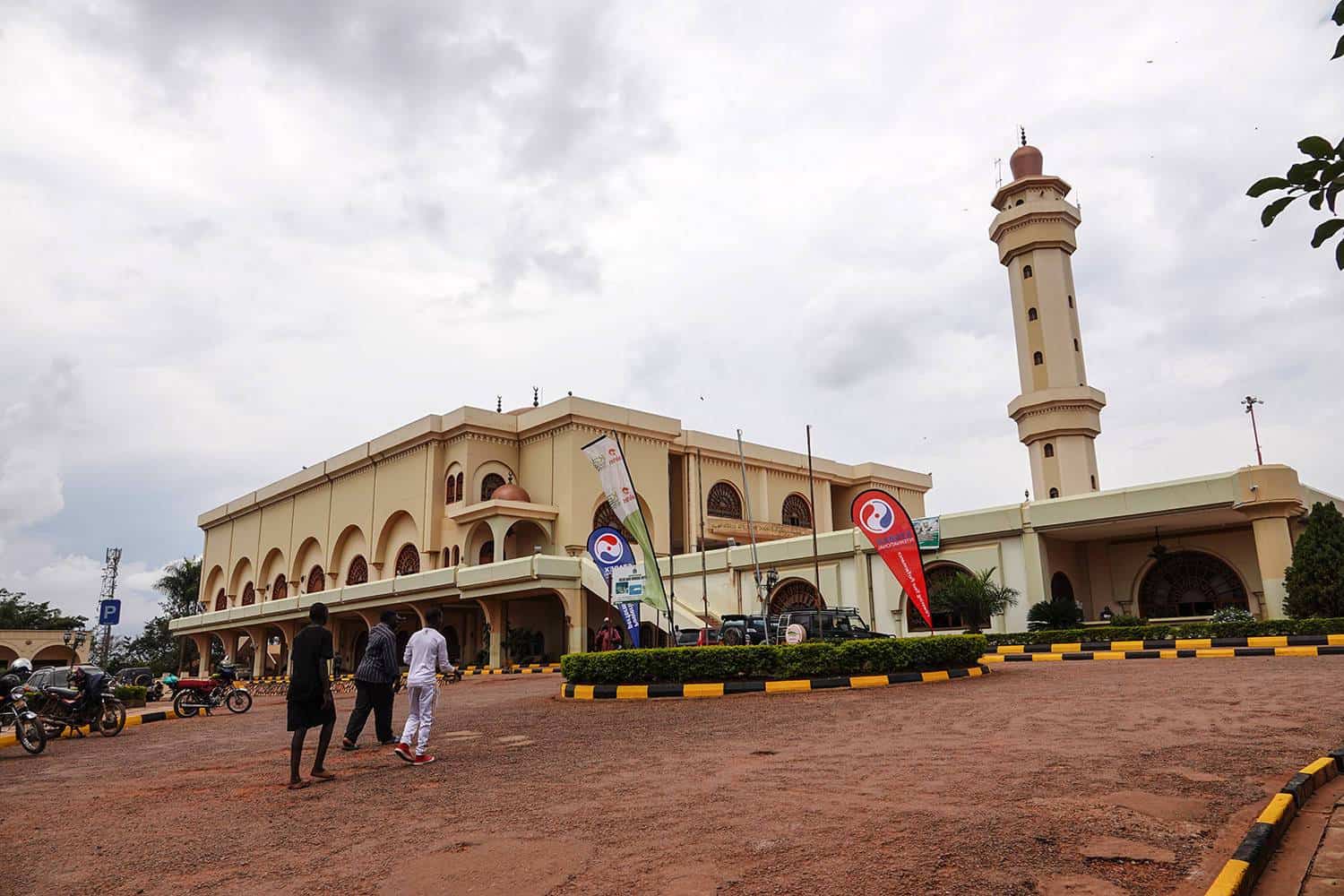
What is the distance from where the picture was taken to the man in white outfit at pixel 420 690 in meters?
8.07

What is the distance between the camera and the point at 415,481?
116 ft

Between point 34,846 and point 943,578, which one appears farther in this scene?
point 943,578

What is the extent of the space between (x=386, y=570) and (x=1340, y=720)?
34250mm

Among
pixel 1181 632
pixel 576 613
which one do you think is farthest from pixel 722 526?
pixel 1181 632

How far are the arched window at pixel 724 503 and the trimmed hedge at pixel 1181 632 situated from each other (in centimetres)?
1785

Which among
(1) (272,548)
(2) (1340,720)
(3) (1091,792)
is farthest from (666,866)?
(1) (272,548)

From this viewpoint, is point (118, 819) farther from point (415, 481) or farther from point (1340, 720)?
point (415, 481)

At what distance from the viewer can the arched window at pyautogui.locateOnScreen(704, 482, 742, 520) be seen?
1495 inches

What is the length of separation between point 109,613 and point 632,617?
37.3ft

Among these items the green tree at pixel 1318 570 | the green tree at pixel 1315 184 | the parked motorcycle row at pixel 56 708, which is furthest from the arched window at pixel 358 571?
the green tree at pixel 1315 184

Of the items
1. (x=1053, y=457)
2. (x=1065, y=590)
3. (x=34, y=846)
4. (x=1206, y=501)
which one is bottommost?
(x=34, y=846)

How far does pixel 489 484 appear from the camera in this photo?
113 ft

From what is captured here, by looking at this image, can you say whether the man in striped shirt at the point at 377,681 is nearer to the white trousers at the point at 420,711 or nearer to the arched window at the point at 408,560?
the white trousers at the point at 420,711

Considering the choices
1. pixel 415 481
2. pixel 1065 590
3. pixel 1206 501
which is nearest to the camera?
pixel 1206 501
